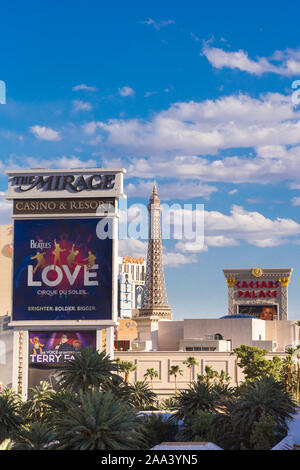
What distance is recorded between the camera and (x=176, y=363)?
117 m

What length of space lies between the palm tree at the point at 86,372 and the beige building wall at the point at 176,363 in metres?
52.7

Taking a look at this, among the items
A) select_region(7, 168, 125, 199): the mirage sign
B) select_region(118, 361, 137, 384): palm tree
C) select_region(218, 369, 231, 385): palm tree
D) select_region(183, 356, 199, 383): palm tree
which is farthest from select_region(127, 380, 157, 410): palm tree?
select_region(183, 356, 199, 383): palm tree

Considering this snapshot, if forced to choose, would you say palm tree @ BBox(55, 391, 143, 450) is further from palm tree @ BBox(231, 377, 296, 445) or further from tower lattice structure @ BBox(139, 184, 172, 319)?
tower lattice structure @ BBox(139, 184, 172, 319)

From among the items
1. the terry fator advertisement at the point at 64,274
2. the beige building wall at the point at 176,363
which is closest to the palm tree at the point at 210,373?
the beige building wall at the point at 176,363

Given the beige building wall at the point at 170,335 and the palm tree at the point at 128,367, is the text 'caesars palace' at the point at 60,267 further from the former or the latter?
the beige building wall at the point at 170,335

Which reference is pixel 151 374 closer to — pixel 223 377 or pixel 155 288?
pixel 223 377

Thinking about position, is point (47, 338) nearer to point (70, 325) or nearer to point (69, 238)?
point (70, 325)

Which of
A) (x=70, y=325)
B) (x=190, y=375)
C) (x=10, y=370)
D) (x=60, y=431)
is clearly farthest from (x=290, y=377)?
(x=60, y=431)

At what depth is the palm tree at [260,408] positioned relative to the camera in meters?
57.9

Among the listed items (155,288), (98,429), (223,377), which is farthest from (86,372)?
(155,288)

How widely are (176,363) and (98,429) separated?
239ft

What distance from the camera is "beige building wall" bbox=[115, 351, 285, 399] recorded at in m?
116

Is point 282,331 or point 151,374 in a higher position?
point 282,331

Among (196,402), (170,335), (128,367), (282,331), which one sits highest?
(282,331)
